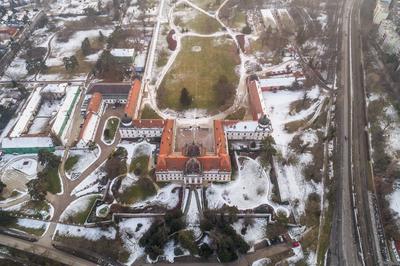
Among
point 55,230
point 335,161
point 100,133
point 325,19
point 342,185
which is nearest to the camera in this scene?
point 55,230

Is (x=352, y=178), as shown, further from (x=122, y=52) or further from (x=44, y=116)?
(x=44, y=116)

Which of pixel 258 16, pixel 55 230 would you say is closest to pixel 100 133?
pixel 55 230

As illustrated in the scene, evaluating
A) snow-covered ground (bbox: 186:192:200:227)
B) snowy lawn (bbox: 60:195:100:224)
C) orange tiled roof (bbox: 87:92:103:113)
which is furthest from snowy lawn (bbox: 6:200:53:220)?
snow-covered ground (bbox: 186:192:200:227)

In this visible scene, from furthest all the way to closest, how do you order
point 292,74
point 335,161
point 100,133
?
1. point 292,74
2. point 100,133
3. point 335,161

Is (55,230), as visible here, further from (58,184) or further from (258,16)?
(258,16)

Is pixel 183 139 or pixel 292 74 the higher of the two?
pixel 292 74

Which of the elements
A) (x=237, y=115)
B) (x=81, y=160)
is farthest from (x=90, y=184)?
(x=237, y=115)

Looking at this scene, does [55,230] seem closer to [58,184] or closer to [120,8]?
[58,184]

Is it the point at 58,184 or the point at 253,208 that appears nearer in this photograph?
the point at 253,208

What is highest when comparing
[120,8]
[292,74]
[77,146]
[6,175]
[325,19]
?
[120,8]
